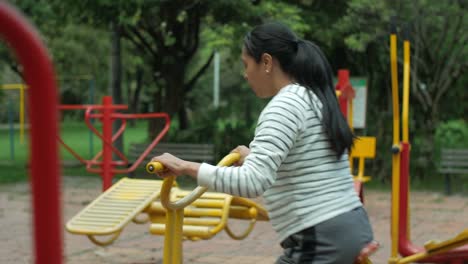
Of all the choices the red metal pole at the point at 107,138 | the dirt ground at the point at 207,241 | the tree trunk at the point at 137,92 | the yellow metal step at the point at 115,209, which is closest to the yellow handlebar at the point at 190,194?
the yellow metal step at the point at 115,209

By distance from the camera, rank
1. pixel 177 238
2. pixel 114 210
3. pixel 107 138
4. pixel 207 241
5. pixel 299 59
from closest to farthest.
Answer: pixel 299 59 < pixel 177 238 < pixel 114 210 < pixel 107 138 < pixel 207 241

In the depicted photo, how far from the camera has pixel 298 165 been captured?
8.46 ft

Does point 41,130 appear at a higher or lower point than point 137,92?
lower

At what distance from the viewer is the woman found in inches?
98.8

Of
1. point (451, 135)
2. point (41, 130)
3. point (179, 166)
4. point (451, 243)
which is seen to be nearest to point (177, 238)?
point (179, 166)

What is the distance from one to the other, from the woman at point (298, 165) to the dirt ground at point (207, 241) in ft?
13.3

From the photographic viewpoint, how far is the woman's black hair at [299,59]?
2645 millimetres

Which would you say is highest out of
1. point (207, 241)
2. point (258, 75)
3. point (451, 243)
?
point (258, 75)

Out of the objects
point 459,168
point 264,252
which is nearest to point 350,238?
point 264,252

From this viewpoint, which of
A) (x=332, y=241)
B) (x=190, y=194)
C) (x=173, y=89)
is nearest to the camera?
(x=332, y=241)

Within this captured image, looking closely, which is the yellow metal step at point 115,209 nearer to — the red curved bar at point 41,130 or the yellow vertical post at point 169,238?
the yellow vertical post at point 169,238

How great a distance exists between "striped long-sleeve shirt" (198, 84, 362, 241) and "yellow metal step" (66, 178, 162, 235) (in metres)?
3.51

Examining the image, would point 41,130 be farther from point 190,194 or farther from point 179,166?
point 190,194

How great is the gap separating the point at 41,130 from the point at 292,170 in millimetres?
1343
